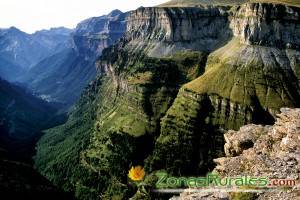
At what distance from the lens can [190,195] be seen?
268 feet

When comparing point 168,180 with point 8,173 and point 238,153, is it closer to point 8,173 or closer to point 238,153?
point 238,153

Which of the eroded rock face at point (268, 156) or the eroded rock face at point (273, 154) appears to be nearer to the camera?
the eroded rock face at point (268, 156)

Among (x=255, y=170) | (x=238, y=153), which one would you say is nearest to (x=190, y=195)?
Result: (x=255, y=170)

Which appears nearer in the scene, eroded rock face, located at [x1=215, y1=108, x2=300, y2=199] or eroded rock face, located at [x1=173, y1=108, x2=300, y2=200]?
eroded rock face, located at [x1=173, y1=108, x2=300, y2=200]

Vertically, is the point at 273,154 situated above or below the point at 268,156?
above

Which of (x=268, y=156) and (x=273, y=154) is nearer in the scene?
(x=268, y=156)

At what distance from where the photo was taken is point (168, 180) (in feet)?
364

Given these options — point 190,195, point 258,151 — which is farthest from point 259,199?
point 258,151

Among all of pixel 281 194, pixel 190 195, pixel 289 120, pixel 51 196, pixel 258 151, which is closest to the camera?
pixel 281 194

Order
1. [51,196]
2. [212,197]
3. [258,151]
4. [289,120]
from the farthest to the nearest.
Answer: [51,196]
[289,120]
[258,151]
[212,197]

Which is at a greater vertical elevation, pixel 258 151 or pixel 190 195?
pixel 258 151

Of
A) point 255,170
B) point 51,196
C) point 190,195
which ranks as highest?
point 255,170

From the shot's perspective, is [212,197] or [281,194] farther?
[212,197]

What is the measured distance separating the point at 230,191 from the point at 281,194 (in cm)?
1024
